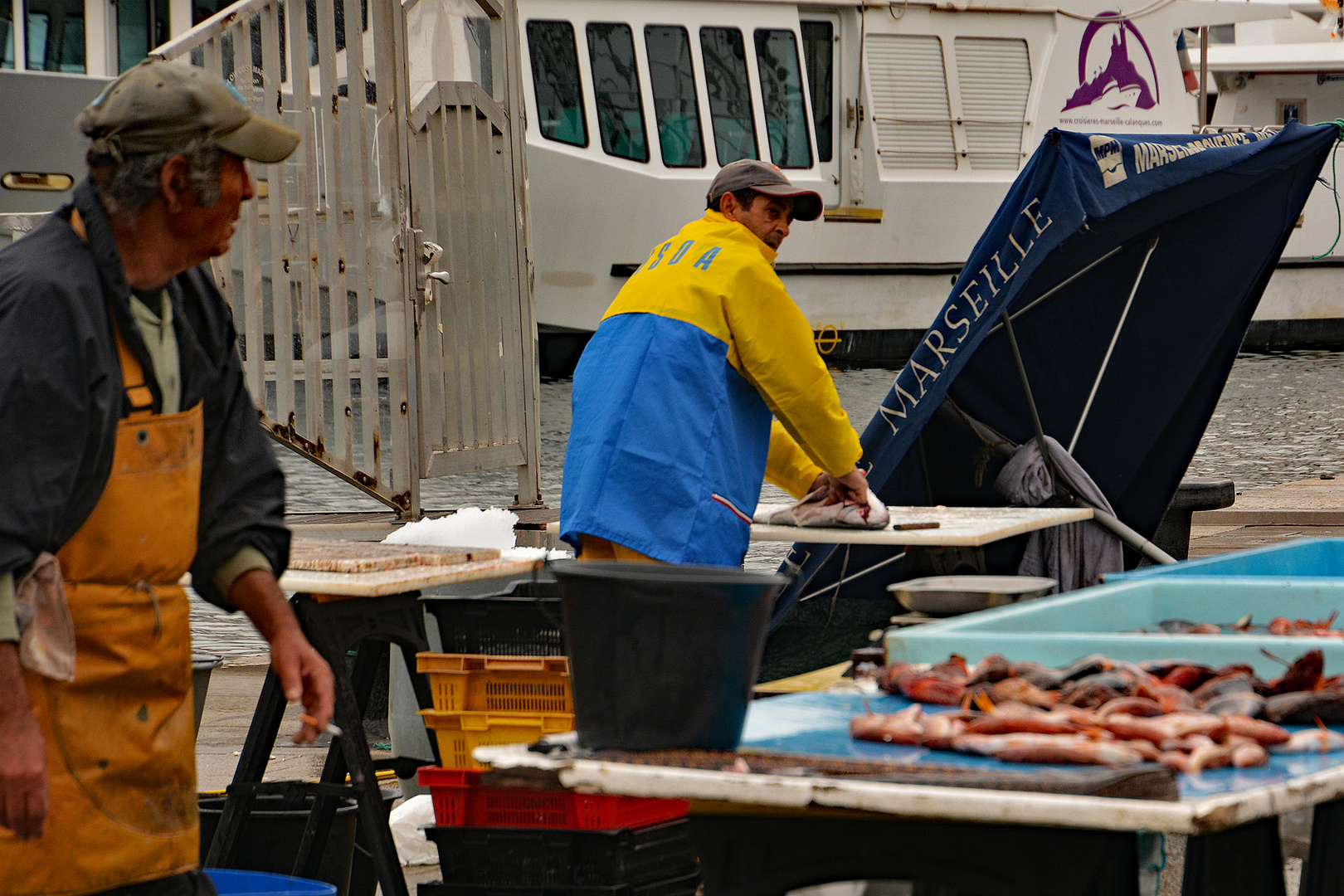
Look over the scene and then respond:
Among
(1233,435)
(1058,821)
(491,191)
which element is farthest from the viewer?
(1233,435)

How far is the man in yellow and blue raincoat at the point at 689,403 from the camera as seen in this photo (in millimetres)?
4508

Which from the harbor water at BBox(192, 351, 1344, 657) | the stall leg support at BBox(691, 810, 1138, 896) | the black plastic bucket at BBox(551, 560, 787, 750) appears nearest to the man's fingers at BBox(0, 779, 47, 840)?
the black plastic bucket at BBox(551, 560, 787, 750)

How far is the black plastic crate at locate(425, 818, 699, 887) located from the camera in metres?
3.79

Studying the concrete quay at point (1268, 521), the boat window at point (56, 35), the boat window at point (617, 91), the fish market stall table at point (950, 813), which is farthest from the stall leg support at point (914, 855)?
the boat window at point (617, 91)

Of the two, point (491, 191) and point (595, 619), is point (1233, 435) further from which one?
point (595, 619)

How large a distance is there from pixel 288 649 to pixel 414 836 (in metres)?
2.16

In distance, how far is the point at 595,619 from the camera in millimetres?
2227

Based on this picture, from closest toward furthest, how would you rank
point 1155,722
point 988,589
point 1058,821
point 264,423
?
1. point 1058,821
2. point 1155,722
3. point 988,589
4. point 264,423

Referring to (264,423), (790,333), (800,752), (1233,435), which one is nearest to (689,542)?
(790,333)

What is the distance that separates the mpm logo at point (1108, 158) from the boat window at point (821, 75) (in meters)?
13.8

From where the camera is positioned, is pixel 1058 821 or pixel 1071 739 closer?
pixel 1058 821

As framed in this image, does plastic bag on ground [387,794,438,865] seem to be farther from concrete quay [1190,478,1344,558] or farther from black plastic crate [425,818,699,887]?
concrete quay [1190,478,1344,558]

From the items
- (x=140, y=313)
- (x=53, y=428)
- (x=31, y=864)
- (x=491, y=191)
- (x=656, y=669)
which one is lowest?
(x=31, y=864)

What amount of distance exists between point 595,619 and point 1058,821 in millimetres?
654
